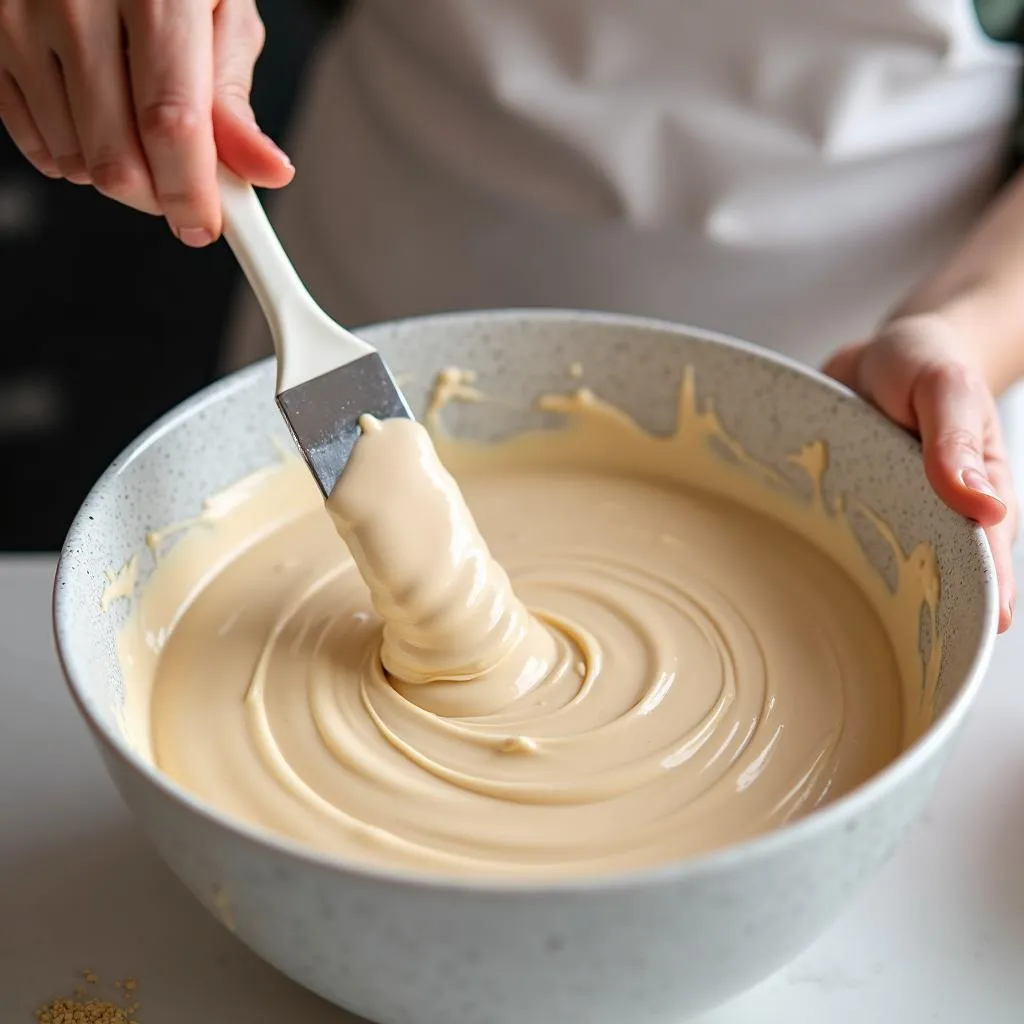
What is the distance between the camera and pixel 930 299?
4.24 feet

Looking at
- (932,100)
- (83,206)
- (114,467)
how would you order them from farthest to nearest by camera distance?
(83,206)
(932,100)
(114,467)

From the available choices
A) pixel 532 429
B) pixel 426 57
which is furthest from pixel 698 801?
pixel 426 57

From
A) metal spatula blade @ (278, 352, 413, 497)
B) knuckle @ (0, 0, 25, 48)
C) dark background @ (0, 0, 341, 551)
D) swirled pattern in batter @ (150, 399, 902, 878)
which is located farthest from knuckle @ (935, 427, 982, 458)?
dark background @ (0, 0, 341, 551)

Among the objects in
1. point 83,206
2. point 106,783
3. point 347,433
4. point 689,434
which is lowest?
point 83,206

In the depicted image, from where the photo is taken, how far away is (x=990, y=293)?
4.09ft

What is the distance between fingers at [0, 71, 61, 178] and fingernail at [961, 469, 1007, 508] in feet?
2.34

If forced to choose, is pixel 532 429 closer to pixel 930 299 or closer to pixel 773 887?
pixel 930 299

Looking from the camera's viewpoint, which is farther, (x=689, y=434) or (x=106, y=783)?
(x=689, y=434)

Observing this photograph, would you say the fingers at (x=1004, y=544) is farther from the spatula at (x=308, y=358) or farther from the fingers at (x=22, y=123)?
the fingers at (x=22, y=123)

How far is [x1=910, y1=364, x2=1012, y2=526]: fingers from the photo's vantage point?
921 mm

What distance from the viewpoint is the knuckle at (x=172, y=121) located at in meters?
0.90

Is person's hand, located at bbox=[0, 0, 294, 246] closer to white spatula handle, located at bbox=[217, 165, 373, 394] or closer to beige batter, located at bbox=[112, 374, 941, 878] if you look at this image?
white spatula handle, located at bbox=[217, 165, 373, 394]

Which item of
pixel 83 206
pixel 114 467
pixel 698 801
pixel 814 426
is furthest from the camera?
pixel 83 206

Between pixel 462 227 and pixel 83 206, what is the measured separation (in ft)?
5.85
